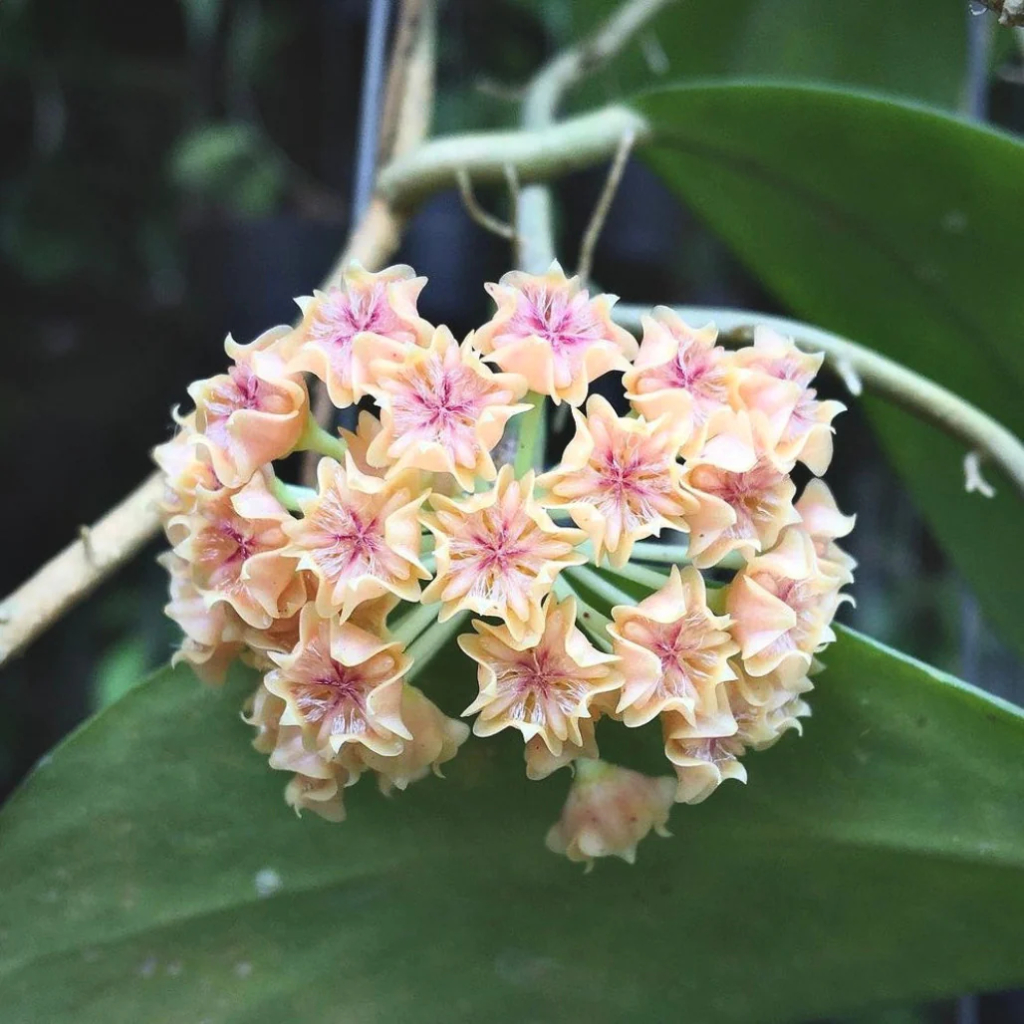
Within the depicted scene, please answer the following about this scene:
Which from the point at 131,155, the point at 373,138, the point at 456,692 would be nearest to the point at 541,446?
the point at 456,692

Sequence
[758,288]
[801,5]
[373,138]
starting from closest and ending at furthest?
[373,138], [801,5], [758,288]

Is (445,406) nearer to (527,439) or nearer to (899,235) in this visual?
(527,439)

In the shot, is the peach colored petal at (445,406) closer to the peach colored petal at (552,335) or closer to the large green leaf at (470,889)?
the peach colored petal at (552,335)

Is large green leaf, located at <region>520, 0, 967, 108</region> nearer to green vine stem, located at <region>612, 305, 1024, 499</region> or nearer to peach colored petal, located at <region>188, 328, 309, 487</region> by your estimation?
green vine stem, located at <region>612, 305, 1024, 499</region>

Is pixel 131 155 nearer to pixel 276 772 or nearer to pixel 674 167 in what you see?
pixel 674 167

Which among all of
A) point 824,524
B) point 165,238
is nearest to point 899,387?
point 824,524

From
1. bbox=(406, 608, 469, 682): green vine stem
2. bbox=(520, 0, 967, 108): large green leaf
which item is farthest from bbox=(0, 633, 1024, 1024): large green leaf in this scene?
bbox=(520, 0, 967, 108): large green leaf

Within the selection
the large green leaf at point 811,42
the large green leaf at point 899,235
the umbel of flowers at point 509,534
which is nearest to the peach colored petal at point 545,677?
the umbel of flowers at point 509,534
